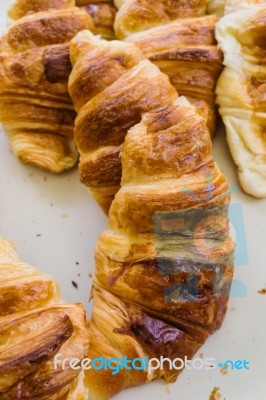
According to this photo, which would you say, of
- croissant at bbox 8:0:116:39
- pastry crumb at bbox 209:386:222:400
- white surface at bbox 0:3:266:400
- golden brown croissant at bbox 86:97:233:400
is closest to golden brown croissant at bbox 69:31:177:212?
golden brown croissant at bbox 86:97:233:400

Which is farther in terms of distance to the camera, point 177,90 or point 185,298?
point 177,90

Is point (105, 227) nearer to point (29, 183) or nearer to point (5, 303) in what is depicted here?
point (29, 183)

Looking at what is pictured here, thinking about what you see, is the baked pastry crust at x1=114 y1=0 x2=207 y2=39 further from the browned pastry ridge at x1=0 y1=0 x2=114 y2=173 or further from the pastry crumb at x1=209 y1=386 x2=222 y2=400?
the pastry crumb at x1=209 y1=386 x2=222 y2=400

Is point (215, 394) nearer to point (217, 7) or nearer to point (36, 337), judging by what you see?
point (36, 337)

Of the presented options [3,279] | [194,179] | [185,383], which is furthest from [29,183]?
[185,383]

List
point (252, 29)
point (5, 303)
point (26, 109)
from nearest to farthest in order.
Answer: point (5, 303)
point (252, 29)
point (26, 109)

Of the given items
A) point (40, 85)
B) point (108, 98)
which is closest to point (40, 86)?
point (40, 85)

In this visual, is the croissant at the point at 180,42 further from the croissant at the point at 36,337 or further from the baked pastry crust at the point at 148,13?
the croissant at the point at 36,337
